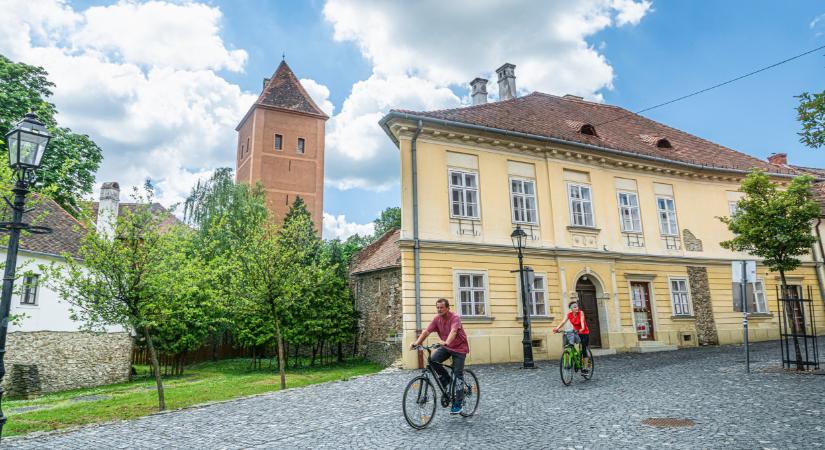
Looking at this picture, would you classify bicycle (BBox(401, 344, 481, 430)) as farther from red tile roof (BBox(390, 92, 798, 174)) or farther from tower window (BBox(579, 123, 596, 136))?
tower window (BBox(579, 123, 596, 136))

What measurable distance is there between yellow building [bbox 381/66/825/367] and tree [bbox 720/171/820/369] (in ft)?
18.8

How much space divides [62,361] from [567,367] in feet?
67.6

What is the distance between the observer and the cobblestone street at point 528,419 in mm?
6238

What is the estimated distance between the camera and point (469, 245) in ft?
52.9

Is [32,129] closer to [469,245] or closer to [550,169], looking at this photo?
[469,245]

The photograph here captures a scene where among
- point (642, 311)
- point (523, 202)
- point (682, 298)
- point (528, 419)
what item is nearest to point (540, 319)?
point (523, 202)

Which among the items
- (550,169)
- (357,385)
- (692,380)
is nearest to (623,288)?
(550,169)

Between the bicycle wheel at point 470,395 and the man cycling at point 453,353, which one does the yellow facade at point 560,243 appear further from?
the man cycling at point 453,353

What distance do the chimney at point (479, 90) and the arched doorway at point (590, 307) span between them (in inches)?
413

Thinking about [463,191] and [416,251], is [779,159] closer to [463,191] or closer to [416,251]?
[463,191]

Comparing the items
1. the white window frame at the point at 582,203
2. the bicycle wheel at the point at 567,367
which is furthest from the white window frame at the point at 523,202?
the bicycle wheel at the point at 567,367

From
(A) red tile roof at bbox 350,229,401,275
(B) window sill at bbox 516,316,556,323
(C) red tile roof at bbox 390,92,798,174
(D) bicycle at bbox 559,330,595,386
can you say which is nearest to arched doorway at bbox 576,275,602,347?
(B) window sill at bbox 516,316,556,323

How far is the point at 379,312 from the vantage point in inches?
850

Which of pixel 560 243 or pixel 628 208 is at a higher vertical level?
pixel 628 208
